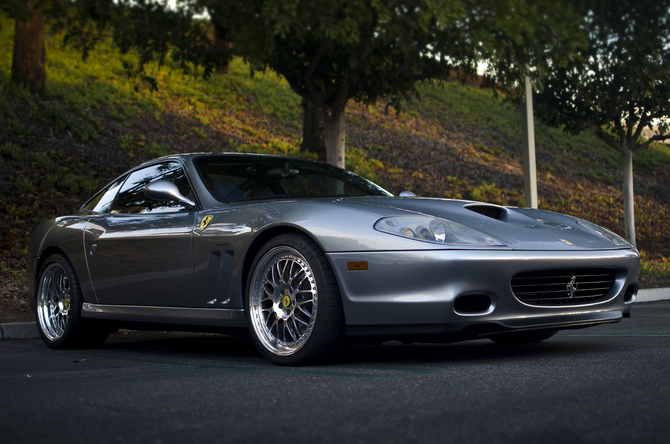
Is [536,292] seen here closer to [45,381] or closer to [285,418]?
[285,418]

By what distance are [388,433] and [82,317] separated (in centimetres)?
374

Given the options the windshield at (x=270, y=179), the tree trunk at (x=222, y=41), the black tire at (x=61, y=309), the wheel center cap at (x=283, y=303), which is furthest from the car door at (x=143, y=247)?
the tree trunk at (x=222, y=41)

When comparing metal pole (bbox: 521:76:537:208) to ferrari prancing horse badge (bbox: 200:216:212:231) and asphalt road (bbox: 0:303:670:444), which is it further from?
ferrari prancing horse badge (bbox: 200:216:212:231)

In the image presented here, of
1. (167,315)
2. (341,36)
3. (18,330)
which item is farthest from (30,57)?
(167,315)

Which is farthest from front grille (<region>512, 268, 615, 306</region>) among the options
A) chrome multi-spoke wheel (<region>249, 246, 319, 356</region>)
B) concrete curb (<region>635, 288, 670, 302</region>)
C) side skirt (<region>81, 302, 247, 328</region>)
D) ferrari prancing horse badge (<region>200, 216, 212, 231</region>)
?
concrete curb (<region>635, 288, 670, 302</region>)

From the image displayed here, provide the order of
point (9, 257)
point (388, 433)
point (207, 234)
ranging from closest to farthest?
point (388, 433), point (207, 234), point (9, 257)

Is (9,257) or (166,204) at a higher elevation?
(166,204)

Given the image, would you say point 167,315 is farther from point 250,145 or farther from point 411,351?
point 250,145

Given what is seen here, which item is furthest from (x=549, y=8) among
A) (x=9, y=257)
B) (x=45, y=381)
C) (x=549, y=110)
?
(x=549, y=110)

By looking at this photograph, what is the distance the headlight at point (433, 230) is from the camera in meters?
3.55

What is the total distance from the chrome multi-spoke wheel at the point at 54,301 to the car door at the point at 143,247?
21.4 inches

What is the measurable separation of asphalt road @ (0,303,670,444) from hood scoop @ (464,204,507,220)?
81cm

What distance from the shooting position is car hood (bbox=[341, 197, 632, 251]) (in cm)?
373

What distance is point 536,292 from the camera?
367 cm
